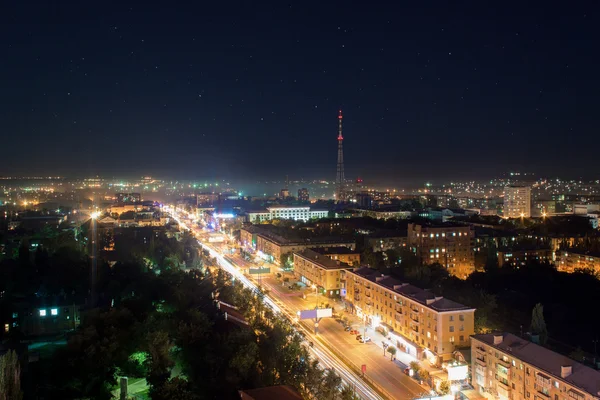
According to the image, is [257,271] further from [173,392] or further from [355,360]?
[173,392]

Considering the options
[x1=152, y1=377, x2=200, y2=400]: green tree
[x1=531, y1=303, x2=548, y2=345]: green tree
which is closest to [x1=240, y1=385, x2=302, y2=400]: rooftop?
[x1=152, y1=377, x2=200, y2=400]: green tree

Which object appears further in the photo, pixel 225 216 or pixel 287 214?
pixel 287 214

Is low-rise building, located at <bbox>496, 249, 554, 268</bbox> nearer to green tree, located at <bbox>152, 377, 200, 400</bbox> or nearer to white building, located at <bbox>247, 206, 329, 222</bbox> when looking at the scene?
green tree, located at <bbox>152, 377, 200, 400</bbox>

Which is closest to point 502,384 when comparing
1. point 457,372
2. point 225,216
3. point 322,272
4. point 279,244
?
point 457,372

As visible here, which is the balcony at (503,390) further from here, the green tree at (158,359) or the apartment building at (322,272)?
the apartment building at (322,272)

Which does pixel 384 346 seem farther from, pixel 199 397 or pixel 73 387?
pixel 73 387

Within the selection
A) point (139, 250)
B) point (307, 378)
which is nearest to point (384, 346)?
point (307, 378)
